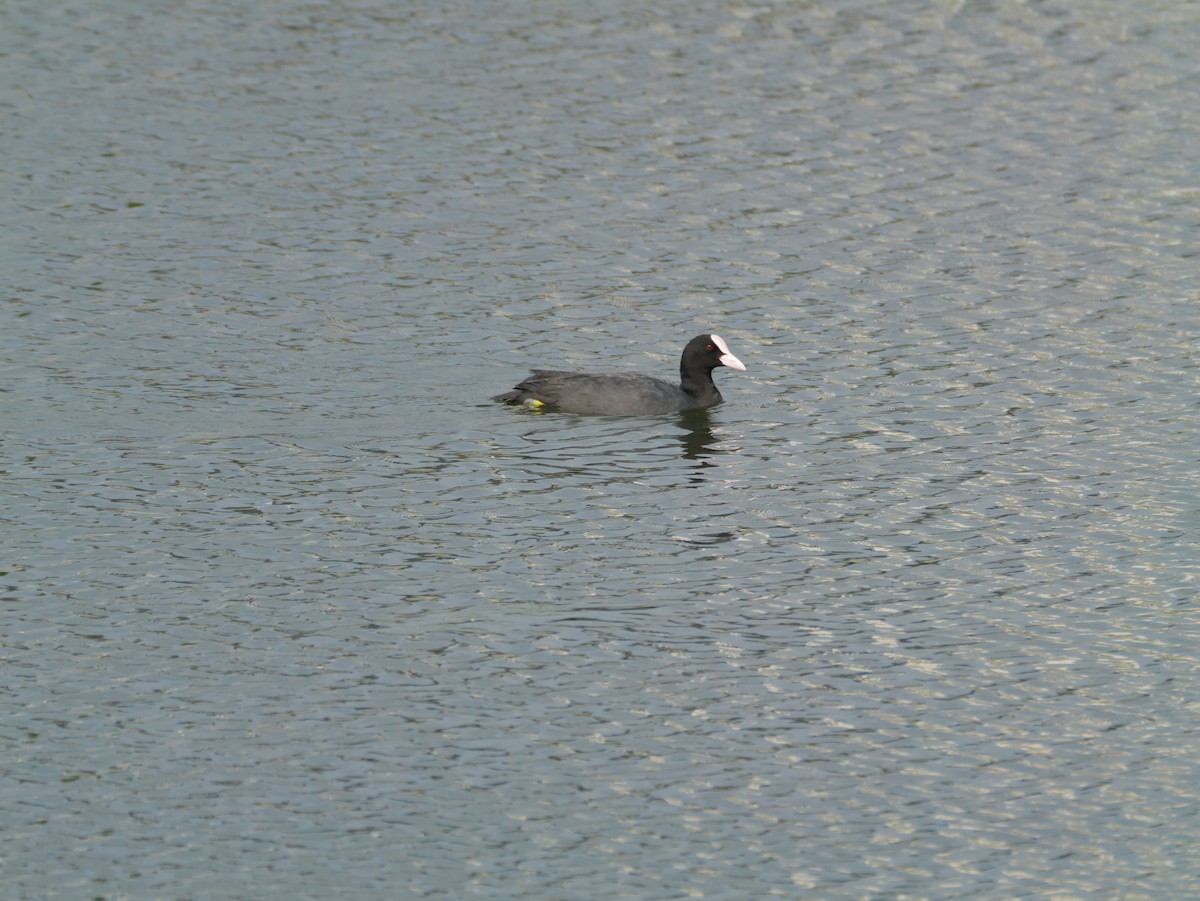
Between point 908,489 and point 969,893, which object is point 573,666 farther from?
point 908,489

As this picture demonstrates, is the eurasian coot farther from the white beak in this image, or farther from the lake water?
the lake water

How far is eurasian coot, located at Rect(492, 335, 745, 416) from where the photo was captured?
75.9 feet

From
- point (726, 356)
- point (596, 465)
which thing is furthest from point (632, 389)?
point (596, 465)

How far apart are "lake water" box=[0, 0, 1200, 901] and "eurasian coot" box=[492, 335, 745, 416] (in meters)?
0.30

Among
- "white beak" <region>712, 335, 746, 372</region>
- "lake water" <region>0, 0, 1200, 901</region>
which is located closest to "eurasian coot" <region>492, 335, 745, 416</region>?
"white beak" <region>712, 335, 746, 372</region>

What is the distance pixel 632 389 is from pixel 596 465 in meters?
1.72

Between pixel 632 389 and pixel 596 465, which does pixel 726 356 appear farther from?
pixel 596 465

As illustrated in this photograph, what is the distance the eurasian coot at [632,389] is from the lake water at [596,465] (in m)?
0.30

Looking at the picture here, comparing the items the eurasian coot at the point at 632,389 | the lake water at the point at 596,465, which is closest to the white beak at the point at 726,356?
the eurasian coot at the point at 632,389

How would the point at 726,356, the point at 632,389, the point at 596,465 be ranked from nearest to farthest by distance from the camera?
the point at 596,465, the point at 632,389, the point at 726,356

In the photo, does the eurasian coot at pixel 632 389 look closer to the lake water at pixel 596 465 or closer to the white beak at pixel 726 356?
the white beak at pixel 726 356

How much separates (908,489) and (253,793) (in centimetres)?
948

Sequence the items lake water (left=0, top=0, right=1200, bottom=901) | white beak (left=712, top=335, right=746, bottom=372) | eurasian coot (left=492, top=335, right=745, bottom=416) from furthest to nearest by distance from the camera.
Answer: white beak (left=712, top=335, right=746, bottom=372) < eurasian coot (left=492, top=335, right=745, bottom=416) < lake water (left=0, top=0, right=1200, bottom=901)

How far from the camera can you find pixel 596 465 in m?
22.0
